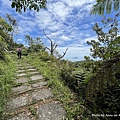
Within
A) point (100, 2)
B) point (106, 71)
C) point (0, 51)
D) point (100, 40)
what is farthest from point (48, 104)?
point (100, 40)

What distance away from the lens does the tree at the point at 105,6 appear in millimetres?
1022

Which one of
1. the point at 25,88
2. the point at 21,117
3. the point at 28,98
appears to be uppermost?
the point at 25,88

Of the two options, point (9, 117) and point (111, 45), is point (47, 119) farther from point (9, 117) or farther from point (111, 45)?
point (111, 45)

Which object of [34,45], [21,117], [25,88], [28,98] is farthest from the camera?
[34,45]

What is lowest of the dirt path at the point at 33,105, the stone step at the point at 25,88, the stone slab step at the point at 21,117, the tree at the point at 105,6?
the stone slab step at the point at 21,117

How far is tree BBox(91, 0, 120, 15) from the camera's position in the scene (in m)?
1.02

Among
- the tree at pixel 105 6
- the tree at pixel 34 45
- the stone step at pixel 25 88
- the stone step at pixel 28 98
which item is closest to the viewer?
the tree at pixel 105 6

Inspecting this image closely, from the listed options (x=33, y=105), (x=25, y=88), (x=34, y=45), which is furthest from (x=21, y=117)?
(x=34, y=45)

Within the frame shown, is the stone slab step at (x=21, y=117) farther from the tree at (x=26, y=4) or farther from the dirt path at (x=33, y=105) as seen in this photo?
the tree at (x=26, y=4)

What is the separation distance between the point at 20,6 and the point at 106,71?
136 centimetres

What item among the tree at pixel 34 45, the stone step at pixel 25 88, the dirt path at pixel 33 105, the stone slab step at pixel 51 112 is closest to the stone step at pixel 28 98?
the dirt path at pixel 33 105

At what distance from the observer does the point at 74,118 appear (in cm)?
214

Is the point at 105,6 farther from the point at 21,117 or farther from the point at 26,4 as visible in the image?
the point at 21,117

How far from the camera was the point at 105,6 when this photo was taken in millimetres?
1059
